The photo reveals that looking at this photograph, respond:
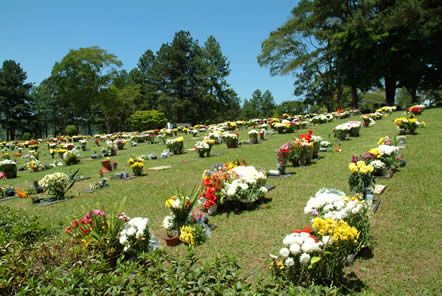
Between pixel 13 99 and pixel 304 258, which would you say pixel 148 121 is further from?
pixel 304 258

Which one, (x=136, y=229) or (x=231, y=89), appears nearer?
(x=136, y=229)

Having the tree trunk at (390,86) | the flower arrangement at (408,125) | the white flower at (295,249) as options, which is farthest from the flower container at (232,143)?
the tree trunk at (390,86)

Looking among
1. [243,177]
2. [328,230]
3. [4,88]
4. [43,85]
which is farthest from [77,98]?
[328,230]

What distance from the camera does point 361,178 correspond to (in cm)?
611

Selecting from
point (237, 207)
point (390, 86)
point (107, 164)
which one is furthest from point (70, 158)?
point (390, 86)

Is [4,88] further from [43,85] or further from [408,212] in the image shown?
[408,212]

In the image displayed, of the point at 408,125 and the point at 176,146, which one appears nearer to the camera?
the point at 408,125

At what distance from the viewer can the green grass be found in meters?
3.99

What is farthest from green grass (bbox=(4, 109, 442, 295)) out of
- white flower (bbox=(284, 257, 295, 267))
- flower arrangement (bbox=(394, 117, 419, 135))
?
flower arrangement (bbox=(394, 117, 419, 135))

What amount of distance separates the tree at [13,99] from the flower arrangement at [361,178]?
2145 inches

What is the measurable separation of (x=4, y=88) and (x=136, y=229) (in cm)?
5498

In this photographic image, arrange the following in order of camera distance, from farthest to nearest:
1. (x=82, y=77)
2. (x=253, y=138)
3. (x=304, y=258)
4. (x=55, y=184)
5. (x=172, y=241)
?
(x=82, y=77) → (x=253, y=138) → (x=55, y=184) → (x=172, y=241) → (x=304, y=258)

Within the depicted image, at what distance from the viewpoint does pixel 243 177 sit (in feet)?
21.7

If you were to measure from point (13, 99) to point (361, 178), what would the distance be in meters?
56.6
